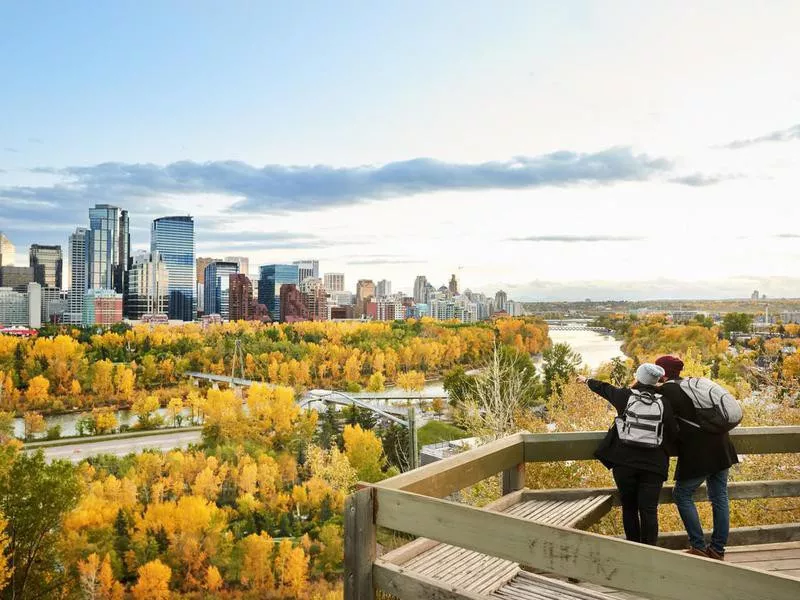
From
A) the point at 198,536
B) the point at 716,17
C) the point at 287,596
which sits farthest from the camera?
the point at 198,536

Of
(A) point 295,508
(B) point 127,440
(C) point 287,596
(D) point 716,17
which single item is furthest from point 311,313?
(D) point 716,17

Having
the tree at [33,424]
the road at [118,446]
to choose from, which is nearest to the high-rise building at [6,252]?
the tree at [33,424]

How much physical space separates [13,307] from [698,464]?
83.0 meters

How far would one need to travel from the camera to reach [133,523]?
33531 millimetres

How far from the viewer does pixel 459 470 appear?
2926 millimetres

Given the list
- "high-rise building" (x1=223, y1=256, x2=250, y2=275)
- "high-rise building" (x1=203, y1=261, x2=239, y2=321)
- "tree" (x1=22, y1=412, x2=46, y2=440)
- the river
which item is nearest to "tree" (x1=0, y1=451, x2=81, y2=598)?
"tree" (x1=22, y1=412, x2=46, y2=440)

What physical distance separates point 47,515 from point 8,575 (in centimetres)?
235

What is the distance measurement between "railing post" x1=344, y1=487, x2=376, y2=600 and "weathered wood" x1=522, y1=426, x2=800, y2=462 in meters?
1.36

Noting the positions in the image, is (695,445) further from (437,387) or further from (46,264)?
(46,264)

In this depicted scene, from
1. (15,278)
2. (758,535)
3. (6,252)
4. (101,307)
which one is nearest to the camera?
(758,535)

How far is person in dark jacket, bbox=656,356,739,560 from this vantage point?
125 inches

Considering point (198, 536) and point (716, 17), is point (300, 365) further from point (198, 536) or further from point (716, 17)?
point (716, 17)

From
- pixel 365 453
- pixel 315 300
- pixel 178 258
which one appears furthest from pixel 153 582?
pixel 178 258

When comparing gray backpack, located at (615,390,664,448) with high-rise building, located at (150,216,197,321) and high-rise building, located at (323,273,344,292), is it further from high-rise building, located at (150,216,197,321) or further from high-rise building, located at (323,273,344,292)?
high-rise building, located at (323,273,344,292)
